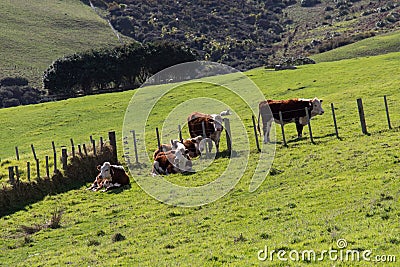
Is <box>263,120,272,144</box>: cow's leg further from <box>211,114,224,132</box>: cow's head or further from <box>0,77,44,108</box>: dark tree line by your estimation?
<box>0,77,44,108</box>: dark tree line

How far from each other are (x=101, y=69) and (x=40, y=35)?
8890cm

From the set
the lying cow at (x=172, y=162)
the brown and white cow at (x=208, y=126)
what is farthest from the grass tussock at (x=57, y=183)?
the brown and white cow at (x=208, y=126)

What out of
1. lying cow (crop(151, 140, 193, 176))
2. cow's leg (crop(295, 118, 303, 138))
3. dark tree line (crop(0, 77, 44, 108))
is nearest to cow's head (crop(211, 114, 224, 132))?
cow's leg (crop(295, 118, 303, 138))

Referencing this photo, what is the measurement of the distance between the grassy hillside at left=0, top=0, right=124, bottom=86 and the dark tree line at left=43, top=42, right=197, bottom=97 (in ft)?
128

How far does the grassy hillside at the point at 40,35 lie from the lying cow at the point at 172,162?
97.0 meters

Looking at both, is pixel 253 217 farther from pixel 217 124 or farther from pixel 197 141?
pixel 217 124

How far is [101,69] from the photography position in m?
77.5

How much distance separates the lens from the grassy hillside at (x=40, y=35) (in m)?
129

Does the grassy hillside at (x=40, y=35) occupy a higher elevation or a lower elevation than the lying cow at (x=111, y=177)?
higher

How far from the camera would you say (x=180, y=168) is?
74.8ft

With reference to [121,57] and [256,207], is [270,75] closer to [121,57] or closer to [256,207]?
[121,57]

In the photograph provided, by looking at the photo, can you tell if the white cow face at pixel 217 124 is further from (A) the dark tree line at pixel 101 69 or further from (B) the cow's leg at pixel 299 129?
(A) the dark tree line at pixel 101 69

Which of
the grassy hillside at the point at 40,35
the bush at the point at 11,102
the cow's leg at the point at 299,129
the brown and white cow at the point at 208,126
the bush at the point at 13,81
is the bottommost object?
the cow's leg at the point at 299,129

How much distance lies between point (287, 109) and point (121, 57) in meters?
54.0
